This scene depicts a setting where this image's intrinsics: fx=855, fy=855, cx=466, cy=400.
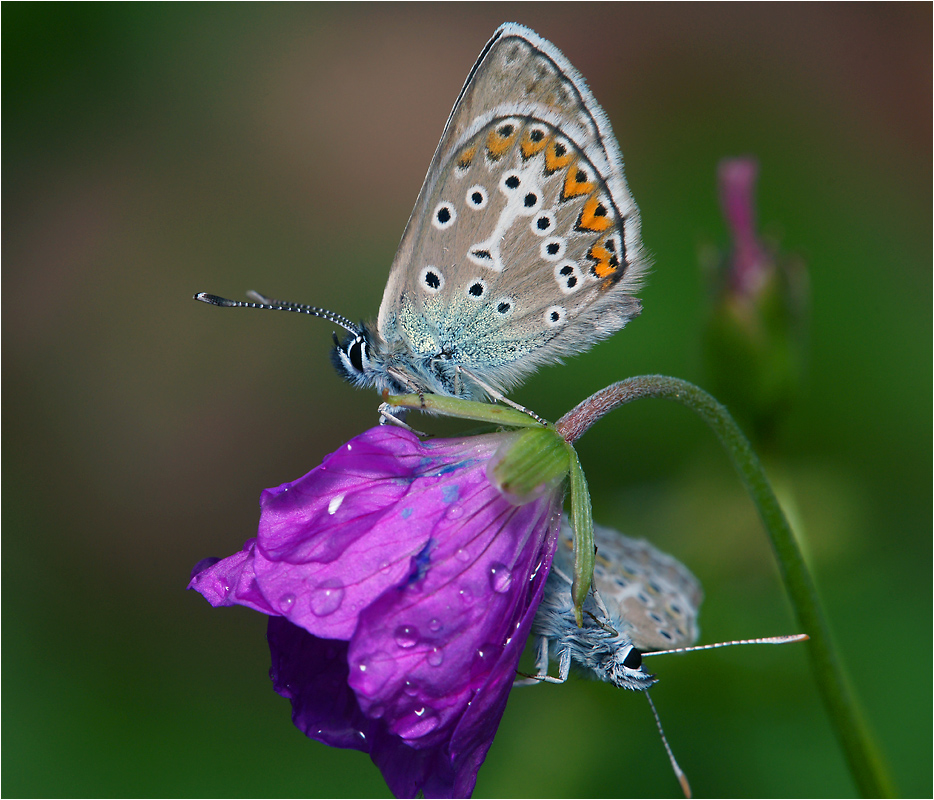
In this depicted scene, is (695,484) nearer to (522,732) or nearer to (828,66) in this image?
(522,732)

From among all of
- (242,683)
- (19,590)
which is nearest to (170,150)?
(19,590)

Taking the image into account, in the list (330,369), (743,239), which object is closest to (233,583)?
(743,239)

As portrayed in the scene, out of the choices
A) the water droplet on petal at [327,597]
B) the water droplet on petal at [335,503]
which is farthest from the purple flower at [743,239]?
the water droplet on petal at [327,597]

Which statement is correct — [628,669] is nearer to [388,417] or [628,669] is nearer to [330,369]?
[388,417]

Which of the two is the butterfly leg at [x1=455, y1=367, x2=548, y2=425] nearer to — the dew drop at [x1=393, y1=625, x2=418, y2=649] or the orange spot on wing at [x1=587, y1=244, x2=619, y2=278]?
the orange spot on wing at [x1=587, y1=244, x2=619, y2=278]

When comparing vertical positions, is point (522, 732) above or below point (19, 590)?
below

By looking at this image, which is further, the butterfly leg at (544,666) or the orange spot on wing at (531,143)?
the orange spot on wing at (531,143)

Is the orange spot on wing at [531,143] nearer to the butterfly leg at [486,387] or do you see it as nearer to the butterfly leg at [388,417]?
the butterfly leg at [486,387]
